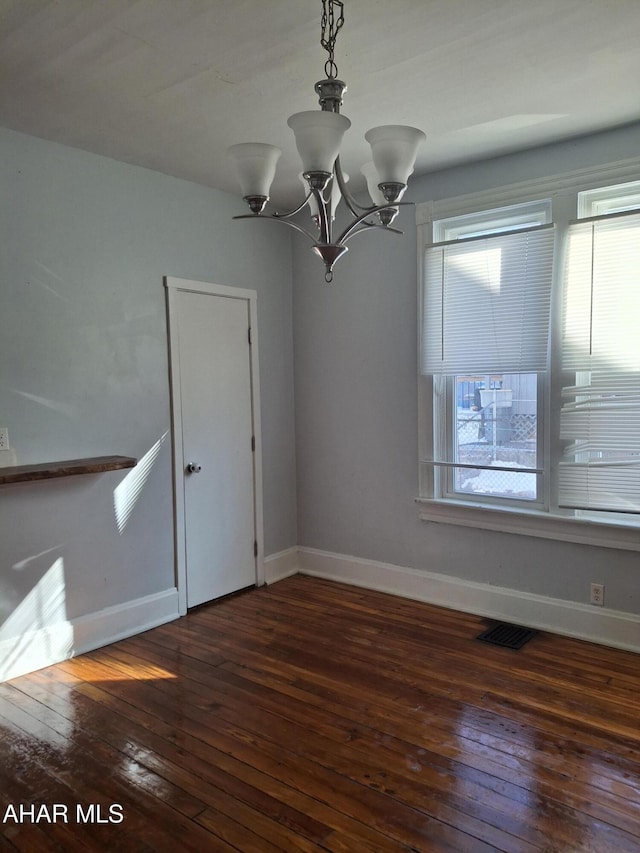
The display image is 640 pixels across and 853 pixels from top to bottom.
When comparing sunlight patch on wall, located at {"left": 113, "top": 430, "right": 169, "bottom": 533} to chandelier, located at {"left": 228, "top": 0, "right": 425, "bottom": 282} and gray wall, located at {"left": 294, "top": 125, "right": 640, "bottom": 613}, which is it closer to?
Result: gray wall, located at {"left": 294, "top": 125, "right": 640, "bottom": 613}

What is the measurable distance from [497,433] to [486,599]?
102 centimetres

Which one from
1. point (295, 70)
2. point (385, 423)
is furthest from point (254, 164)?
point (385, 423)

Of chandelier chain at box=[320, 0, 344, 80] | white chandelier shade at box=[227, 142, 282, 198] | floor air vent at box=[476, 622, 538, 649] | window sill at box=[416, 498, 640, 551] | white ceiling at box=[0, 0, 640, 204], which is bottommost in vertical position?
floor air vent at box=[476, 622, 538, 649]

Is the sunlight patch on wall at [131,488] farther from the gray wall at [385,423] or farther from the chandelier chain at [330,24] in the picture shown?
the chandelier chain at [330,24]

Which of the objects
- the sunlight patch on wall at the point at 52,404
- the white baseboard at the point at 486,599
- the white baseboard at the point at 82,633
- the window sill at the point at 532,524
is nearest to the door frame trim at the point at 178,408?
the white baseboard at the point at 82,633

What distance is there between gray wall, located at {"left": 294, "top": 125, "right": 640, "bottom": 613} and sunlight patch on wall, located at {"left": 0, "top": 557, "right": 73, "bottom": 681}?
1927 millimetres

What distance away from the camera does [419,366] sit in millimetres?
3906

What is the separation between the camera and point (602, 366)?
3.19m

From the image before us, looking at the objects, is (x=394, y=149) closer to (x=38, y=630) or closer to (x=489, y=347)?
(x=489, y=347)

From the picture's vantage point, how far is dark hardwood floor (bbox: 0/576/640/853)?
6.39ft

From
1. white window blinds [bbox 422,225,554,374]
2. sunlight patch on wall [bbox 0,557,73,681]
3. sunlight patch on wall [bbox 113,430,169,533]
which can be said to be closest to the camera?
sunlight patch on wall [bbox 0,557,73,681]

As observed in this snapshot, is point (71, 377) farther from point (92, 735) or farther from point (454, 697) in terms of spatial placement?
point (454, 697)

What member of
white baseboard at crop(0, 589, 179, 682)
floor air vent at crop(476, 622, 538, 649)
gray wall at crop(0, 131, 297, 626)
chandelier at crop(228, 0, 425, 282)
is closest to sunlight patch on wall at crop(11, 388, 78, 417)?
gray wall at crop(0, 131, 297, 626)

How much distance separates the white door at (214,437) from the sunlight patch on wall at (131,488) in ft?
0.63
